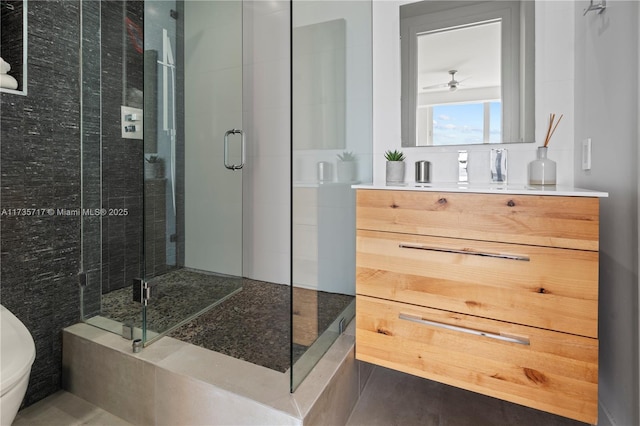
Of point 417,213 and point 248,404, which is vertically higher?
point 417,213

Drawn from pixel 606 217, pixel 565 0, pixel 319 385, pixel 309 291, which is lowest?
pixel 319 385

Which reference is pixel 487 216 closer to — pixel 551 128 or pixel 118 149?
pixel 551 128

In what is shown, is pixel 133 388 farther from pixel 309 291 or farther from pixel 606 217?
pixel 606 217

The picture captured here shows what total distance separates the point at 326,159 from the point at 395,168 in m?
0.45

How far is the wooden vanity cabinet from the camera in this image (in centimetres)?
106

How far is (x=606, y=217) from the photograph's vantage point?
1.27 meters

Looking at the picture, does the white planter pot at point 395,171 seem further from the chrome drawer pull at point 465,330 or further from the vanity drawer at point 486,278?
the chrome drawer pull at point 465,330

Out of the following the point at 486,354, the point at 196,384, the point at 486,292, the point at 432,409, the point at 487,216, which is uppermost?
the point at 487,216

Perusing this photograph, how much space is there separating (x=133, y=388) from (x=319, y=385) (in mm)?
781

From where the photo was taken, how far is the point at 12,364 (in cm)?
87

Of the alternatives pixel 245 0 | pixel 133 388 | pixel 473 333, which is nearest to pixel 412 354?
pixel 473 333

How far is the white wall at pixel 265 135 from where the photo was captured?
2240mm

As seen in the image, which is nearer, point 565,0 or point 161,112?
point 565,0

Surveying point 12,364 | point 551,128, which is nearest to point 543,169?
point 551,128
